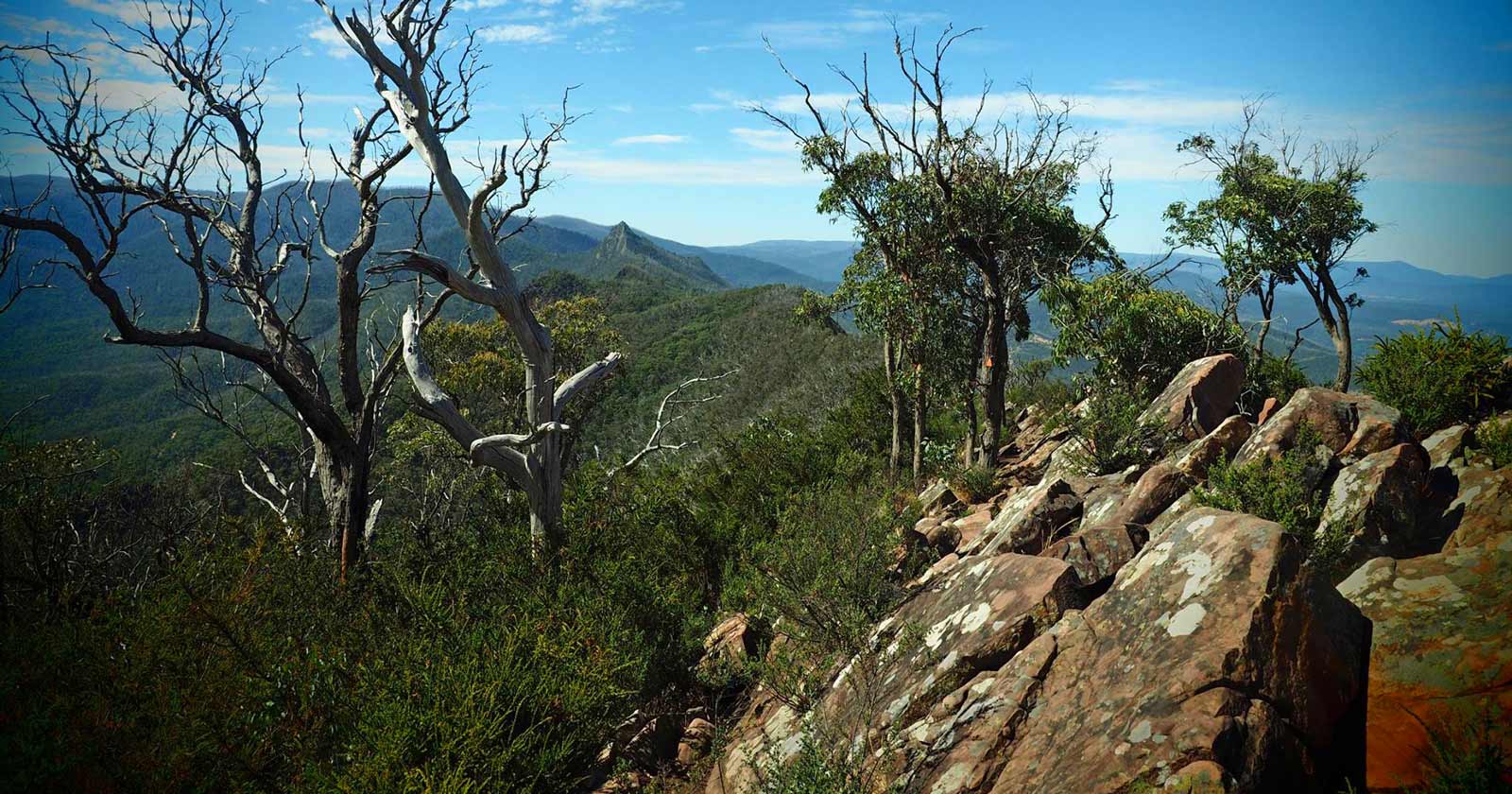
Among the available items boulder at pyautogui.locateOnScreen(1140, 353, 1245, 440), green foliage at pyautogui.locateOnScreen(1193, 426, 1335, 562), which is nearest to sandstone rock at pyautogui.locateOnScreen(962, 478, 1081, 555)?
green foliage at pyautogui.locateOnScreen(1193, 426, 1335, 562)

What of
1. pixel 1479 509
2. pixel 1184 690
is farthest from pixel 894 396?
pixel 1184 690

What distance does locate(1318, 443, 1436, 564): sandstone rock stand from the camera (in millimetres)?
4699

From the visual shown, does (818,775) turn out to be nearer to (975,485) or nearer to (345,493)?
(345,493)

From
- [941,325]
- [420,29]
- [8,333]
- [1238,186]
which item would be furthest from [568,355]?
[8,333]

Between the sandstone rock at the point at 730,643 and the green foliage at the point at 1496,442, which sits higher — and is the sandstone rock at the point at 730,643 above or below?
below

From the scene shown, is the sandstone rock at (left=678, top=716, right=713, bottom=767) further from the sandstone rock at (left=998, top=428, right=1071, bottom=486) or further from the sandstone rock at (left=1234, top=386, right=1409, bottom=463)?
the sandstone rock at (left=998, top=428, right=1071, bottom=486)

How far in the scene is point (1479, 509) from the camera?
459 centimetres

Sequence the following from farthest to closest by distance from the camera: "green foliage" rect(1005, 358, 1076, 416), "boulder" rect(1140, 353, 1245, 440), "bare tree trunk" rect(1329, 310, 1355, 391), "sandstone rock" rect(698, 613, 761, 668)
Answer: "bare tree trunk" rect(1329, 310, 1355, 391) < "green foliage" rect(1005, 358, 1076, 416) < "boulder" rect(1140, 353, 1245, 440) < "sandstone rock" rect(698, 613, 761, 668)

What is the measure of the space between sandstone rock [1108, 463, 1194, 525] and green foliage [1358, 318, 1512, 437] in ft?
6.64

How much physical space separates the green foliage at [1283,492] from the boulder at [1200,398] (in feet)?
8.06

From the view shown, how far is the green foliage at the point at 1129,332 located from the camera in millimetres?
10836

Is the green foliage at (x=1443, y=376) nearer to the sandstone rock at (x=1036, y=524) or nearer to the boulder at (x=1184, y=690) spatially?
the sandstone rock at (x=1036, y=524)

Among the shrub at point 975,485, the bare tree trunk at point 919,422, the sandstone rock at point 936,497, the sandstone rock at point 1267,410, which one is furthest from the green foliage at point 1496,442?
the bare tree trunk at point 919,422

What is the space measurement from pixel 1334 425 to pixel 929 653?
4.36 metres
